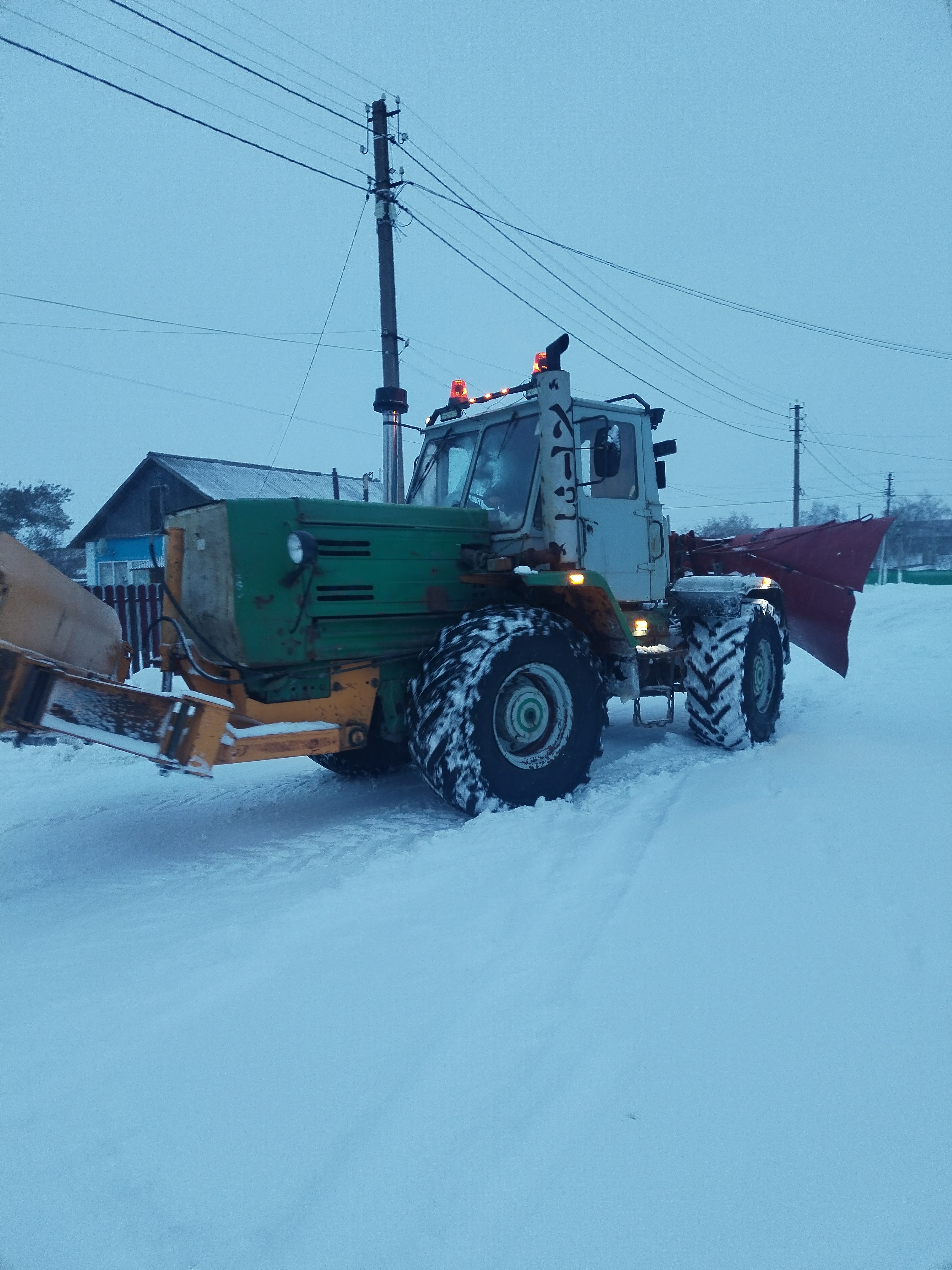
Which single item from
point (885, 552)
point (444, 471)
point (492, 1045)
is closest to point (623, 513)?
point (444, 471)

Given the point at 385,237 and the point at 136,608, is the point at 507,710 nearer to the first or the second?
the point at 136,608

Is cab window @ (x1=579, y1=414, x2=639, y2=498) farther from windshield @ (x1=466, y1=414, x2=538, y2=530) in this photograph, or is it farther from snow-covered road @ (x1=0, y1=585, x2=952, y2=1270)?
snow-covered road @ (x1=0, y1=585, x2=952, y2=1270)

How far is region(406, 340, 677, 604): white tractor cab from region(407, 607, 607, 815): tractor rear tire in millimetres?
653

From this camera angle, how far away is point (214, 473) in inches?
1008

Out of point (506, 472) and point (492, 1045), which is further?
point (506, 472)

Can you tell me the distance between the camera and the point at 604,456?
5.59 meters

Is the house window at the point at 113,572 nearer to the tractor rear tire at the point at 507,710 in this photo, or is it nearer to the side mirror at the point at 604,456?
the side mirror at the point at 604,456

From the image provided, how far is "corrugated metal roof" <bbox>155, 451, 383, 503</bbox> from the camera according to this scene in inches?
952

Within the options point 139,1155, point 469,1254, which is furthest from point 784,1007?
point 139,1155

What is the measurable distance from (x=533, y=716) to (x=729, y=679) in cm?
202

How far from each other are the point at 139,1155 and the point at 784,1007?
1.81m

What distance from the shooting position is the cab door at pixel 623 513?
600 centimetres

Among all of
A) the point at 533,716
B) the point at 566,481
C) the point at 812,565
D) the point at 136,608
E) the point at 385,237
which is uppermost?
the point at 385,237

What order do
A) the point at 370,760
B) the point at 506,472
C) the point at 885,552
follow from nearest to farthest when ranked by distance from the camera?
the point at 506,472, the point at 370,760, the point at 885,552
